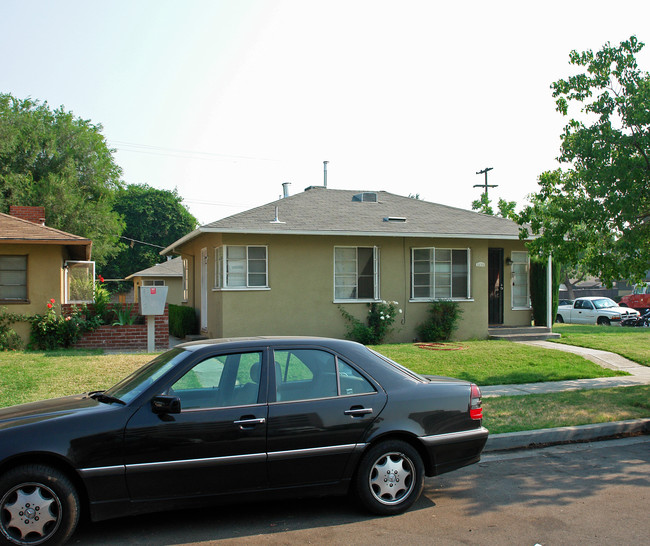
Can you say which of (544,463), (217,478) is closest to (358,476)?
(217,478)

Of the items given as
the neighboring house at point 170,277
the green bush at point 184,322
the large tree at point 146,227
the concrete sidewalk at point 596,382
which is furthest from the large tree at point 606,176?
the large tree at point 146,227

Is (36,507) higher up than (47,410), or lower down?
lower down

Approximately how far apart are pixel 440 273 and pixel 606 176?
6894 mm

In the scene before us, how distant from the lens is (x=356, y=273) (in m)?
16.7

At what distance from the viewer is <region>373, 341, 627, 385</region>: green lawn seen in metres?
11.5

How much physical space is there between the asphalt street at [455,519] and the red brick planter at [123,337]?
410 inches

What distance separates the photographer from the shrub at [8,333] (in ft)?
47.1

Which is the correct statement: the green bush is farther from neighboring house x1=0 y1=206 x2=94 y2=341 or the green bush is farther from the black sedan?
the black sedan

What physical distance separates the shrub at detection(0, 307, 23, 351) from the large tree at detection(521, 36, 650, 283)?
12032 millimetres

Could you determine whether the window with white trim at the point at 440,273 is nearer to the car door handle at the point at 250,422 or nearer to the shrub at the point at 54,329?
the shrub at the point at 54,329

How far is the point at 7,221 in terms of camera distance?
52.1 ft

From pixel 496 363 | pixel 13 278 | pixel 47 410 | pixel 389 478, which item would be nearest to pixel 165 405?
pixel 47 410

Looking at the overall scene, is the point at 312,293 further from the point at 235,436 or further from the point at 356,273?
the point at 235,436

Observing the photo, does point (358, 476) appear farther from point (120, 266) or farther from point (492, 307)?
point (120, 266)
